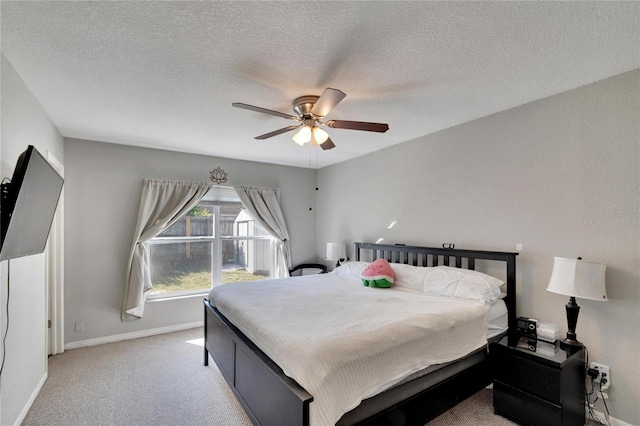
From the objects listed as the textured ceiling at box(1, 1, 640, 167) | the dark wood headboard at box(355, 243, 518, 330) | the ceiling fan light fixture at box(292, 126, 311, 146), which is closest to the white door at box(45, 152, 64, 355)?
the textured ceiling at box(1, 1, 640, 167)

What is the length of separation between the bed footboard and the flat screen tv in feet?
4.94

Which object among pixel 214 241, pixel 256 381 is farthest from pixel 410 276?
pixel 214 241

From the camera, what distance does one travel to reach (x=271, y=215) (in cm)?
513

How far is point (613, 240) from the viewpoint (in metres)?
2.20

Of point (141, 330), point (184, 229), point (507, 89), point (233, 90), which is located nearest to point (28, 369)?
point (141, 330)

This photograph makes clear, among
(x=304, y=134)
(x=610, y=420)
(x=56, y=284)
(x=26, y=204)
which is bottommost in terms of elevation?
(x=610, y=420)

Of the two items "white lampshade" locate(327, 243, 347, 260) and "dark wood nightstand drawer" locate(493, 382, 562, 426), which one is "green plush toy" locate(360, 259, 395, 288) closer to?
"white lampshade" locate(327, 243, 347, 260)

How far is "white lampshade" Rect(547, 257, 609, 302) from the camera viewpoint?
206 centimetres

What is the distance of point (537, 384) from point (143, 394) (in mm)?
3242

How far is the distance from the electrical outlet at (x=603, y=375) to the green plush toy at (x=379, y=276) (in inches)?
68.6

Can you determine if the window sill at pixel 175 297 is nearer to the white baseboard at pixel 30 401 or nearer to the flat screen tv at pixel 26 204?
the white baseboard at pixel 30 401

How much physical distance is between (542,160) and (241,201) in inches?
158

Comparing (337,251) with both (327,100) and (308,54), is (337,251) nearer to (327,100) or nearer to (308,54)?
(327,100)

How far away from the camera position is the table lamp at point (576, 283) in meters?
2.07
